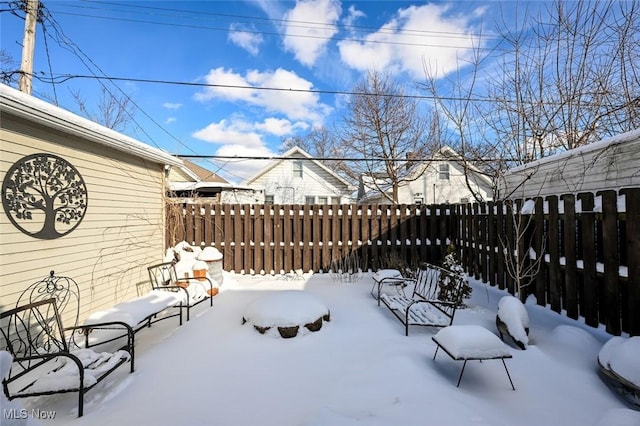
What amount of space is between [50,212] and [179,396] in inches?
108

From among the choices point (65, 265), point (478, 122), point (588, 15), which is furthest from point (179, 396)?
point (588, 15)

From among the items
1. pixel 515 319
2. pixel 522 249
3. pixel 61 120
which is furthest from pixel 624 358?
pixel 61 120

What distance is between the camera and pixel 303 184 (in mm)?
16453

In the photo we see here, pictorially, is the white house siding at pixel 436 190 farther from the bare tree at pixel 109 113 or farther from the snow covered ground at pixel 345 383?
the bare tree at pixel 109 113

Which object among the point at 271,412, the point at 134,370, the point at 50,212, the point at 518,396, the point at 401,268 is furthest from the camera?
the point at 401,268

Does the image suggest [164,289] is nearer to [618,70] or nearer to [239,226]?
[239,226]

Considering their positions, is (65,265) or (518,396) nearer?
(518,396)

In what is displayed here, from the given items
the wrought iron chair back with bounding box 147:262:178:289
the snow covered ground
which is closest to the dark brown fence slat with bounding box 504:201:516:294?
the snow covered ground

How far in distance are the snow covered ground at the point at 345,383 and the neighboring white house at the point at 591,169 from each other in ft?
5.86

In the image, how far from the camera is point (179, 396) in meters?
2.30

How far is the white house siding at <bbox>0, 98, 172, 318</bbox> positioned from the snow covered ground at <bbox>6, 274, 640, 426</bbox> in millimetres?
1265

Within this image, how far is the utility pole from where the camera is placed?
5730 mm

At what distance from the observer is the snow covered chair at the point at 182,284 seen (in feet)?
14.9

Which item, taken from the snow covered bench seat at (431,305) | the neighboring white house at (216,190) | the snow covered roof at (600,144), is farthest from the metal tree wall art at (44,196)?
the neighboring white house at (216,190)
